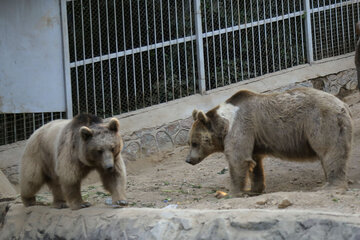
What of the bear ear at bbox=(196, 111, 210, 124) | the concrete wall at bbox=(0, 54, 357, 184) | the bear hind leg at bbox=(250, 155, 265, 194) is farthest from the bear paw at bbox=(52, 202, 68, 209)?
the bear hind leg at bbox=(250, 155, 265, 194)

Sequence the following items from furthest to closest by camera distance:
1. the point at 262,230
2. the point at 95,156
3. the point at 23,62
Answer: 1. the point at 23,62
2. the point at 95,156
3. the point at 262,230

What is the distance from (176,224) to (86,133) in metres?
1.68

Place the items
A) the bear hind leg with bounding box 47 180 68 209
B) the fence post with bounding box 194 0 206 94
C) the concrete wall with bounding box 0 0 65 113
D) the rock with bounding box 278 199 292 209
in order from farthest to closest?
the fence post with bounding box 194 0 206 94
the concrete wall with bounding box 0 0 65 113
the bear hind leg with bounding box 47 180 68 209
the rock with bounding box 278 199 292 209

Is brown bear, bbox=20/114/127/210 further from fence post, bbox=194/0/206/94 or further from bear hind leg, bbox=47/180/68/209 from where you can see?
fence post, bbox=194/0/206/94

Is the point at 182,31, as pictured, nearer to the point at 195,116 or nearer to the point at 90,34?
the point at 90,34

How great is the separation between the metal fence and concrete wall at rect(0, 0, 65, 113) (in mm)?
182

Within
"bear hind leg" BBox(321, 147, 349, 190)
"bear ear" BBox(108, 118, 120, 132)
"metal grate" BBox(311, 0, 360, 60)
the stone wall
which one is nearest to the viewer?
"bear ear" BBox(108, 118, 120, 132)

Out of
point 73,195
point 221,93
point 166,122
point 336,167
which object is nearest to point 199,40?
point 221,93

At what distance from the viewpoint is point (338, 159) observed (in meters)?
7.40

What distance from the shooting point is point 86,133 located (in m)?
6.88

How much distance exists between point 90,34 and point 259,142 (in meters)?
4.24

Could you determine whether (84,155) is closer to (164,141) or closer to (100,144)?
(100,144)

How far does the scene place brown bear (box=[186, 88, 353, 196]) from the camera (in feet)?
24.4

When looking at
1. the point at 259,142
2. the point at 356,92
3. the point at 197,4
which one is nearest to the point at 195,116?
the point at 259,142
